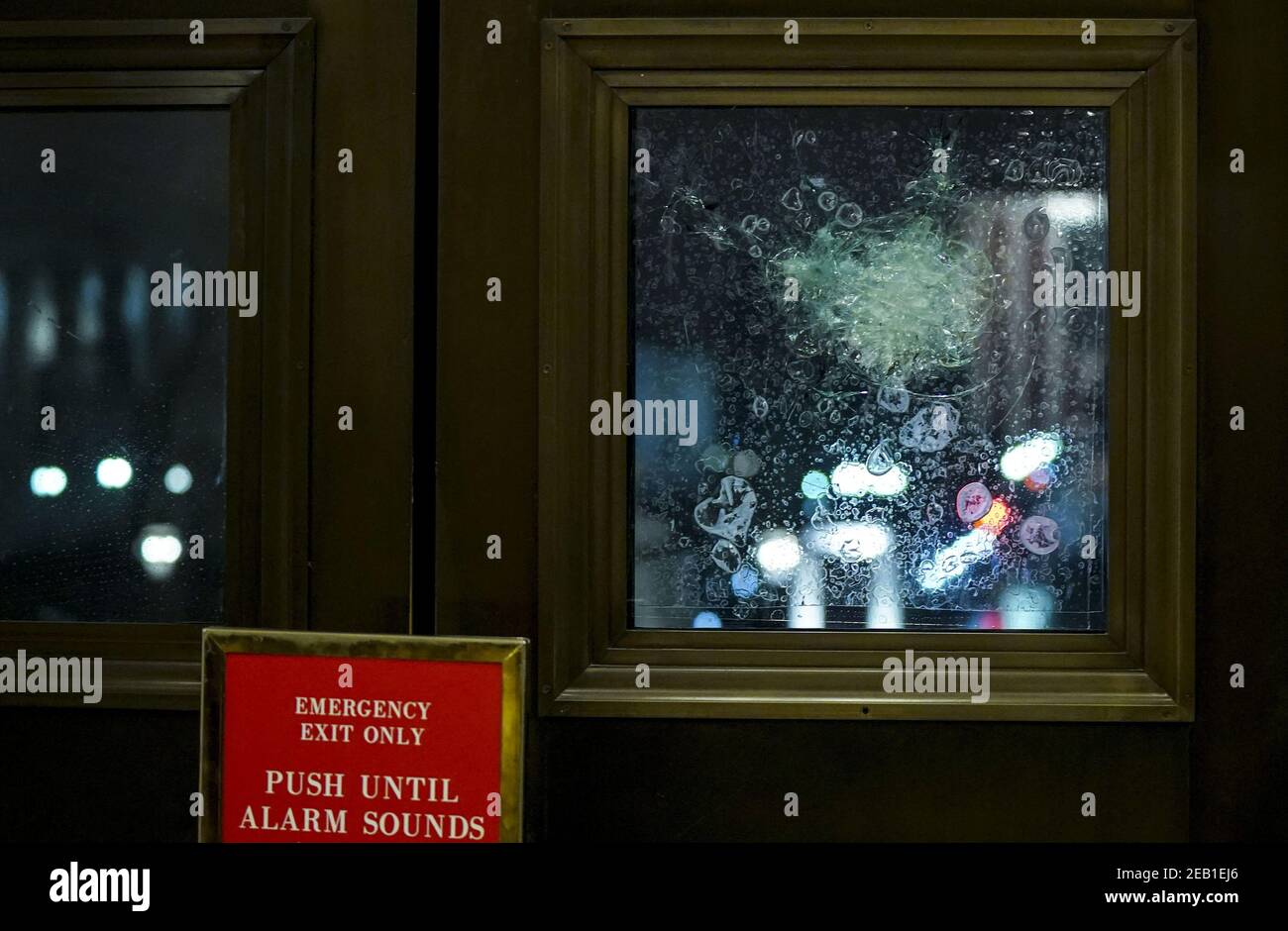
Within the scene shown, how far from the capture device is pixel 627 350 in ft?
7.73

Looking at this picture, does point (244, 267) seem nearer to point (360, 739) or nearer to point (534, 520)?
point (534, 520)

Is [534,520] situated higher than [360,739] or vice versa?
[534,520]

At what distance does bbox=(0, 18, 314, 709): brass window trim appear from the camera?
235 cm

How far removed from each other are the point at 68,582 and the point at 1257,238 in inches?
115

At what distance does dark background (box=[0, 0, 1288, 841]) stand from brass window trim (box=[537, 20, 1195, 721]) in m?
0.06

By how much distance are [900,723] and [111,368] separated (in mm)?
2060

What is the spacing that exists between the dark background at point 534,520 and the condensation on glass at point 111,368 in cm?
28

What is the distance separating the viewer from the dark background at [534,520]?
91.0 inches

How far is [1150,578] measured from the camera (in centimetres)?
230

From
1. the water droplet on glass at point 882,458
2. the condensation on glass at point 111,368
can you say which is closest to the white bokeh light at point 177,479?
the condensation on glass at point 111,368

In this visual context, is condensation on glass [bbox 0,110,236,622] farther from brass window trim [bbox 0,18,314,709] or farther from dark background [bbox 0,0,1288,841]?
dark background [bbox 0,0,1288,841]

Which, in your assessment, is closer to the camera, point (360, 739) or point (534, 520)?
point (360, 739)

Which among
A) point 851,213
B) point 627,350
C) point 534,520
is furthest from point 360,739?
point 851,213

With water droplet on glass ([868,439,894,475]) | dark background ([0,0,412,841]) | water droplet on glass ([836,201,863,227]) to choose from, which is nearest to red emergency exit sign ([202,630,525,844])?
dark background ([0,0,412,841])
